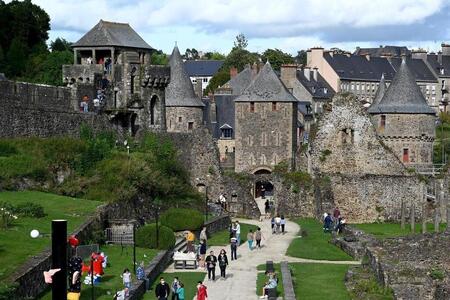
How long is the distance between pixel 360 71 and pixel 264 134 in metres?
74.8

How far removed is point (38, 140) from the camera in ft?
152

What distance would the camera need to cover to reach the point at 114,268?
33.8 m

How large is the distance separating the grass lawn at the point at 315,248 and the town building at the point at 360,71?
83580 mm

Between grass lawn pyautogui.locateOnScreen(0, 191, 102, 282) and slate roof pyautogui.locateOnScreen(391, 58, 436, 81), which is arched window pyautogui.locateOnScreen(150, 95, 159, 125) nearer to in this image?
grass lawn pyautogui.locateOnScreen(0, 191, 102, 282)

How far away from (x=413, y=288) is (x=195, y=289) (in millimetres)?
7205

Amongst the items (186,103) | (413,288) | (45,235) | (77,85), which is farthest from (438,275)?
(186,103)

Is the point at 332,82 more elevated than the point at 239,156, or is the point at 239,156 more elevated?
the point at 332,82

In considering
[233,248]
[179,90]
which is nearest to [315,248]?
[233,248]

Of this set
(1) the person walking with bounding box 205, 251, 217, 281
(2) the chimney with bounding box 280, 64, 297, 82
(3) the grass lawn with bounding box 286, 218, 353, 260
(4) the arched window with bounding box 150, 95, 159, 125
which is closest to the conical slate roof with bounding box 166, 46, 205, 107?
(4) the arched window with bounding box 150, 95, 159, 125

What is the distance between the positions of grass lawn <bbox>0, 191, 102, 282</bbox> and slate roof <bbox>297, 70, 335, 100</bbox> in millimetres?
78751

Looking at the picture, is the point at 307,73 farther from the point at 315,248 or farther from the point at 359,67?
the point at 315,248

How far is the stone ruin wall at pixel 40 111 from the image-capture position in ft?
151

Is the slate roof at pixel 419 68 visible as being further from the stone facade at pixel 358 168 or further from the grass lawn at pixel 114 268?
the grass lawn at pixel 114 268

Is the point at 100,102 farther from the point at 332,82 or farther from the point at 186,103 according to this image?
the point at 332,82
